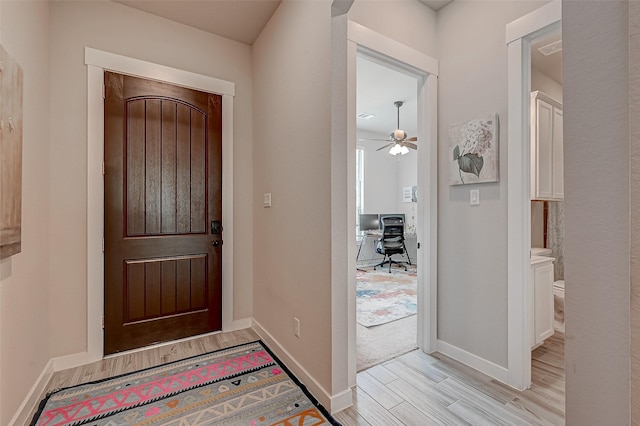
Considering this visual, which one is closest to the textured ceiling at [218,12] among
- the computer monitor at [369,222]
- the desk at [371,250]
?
the computer monitor at [369,222]

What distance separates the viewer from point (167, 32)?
2562mm

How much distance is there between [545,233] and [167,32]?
172 inches

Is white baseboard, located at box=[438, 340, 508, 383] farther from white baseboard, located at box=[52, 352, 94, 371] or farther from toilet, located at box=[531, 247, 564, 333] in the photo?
white baseboard, located at box=[52, 352, 94, 371]

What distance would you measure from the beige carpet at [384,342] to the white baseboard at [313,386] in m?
0.45

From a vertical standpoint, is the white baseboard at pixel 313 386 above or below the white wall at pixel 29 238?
below

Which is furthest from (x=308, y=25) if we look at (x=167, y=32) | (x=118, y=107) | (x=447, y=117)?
(x=118, y=107)

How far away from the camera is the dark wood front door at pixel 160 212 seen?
7.67ft

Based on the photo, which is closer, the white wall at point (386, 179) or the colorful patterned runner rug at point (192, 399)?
the colorful patterned runner rug at point (192, 399)

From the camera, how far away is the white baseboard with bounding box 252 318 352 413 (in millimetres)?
1676

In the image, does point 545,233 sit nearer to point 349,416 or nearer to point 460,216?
point 460,216

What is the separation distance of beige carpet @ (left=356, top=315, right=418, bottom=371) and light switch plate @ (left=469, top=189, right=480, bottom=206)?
1295mm

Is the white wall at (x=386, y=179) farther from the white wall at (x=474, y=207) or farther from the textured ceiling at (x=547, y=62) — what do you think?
the white wall at (x=474, y=207)

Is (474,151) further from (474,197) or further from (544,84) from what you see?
(544,84)

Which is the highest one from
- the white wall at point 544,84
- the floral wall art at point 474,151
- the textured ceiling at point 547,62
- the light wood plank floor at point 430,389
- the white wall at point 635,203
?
the textured ceiling at point 547,62
